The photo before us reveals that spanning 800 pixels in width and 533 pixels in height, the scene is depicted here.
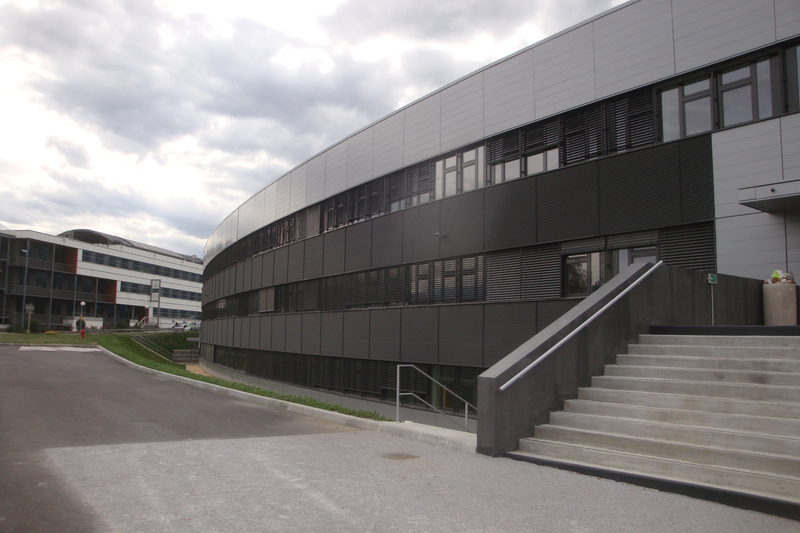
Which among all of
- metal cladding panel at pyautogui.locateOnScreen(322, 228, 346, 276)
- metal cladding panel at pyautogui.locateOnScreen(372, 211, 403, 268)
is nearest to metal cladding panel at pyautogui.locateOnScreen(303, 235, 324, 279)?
metal cladding panel at pyautogui.locateOnScreen(322, 228, 346, 276)

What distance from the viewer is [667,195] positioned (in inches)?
500

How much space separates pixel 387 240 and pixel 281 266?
995 centimetres

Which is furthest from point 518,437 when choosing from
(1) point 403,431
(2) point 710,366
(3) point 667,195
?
(3) point 667,195

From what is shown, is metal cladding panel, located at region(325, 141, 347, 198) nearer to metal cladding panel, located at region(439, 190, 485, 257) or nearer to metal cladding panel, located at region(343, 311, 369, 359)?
metal cladding panel, located at region(343, 311, 369, 359)

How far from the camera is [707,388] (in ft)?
24.0

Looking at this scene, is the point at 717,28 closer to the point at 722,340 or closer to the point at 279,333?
the point at 722,340

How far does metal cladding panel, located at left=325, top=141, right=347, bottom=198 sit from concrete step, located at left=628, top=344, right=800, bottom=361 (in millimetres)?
16428

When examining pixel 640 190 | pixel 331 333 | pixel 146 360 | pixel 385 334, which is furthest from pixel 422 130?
pixel 146 360

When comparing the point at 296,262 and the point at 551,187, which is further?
the point at 296,262

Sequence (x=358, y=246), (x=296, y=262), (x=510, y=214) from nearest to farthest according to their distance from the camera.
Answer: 1. (x=510, y=214)
2. (x=358, y=246)
3. (x=296, y=262)

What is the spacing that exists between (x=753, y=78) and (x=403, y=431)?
401 inches

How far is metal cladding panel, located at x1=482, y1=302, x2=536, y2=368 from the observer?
14891 mm

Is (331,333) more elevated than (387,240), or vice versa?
(387,240)

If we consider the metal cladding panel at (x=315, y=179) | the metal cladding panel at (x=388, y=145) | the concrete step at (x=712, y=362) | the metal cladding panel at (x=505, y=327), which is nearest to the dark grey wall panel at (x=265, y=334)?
the metal cladding panel at (x=315, y=179)
